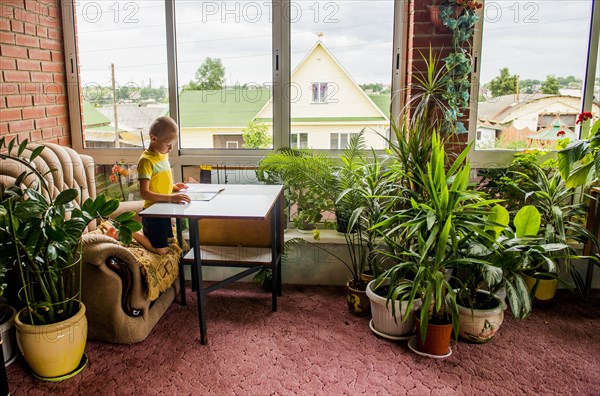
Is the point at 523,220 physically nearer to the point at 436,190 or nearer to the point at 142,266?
the point at 436,190

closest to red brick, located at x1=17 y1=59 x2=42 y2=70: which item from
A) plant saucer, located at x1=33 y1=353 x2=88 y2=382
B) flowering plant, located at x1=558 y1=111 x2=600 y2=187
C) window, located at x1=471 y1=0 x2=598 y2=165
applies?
plant saucer, located at x1=33 y1=353 x2=88 y2=382

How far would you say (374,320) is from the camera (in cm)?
269

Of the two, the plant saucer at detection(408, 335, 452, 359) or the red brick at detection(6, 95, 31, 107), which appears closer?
the plant saucer at detection(408, 335, 452, 359)

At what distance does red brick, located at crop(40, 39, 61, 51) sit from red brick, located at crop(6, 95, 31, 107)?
0.40 metres

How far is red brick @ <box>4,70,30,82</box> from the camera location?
2.82 meters

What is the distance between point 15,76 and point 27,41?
27 centimetres

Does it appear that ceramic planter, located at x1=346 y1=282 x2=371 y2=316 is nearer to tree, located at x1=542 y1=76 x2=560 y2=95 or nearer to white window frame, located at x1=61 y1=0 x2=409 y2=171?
white window frame, located at x1=61 y1=0 x2=409 y2=171

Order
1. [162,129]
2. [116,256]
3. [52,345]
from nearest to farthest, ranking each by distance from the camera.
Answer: [52,345], [116,256], [162,129]

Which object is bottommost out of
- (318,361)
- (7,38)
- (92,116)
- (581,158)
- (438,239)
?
(318,361)

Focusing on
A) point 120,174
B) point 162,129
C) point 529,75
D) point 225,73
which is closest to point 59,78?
point 120,174

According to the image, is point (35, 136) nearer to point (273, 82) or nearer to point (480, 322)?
point (273, 82)

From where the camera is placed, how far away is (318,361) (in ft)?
7.91

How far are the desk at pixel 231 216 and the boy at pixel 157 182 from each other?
0.08 meters

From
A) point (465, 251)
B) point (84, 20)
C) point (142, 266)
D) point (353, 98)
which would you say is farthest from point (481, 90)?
point (84, 20)
